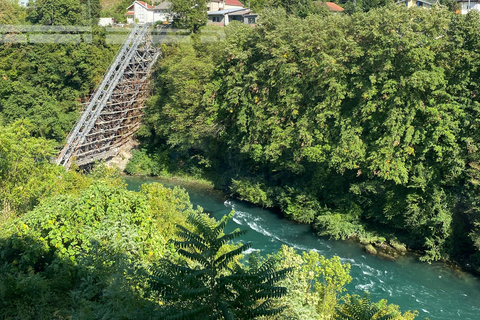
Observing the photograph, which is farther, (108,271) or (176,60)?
(176,60)

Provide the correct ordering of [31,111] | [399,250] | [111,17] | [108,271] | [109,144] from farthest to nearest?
[111,17], [109,144], [31,111], [399,250], [108,271]

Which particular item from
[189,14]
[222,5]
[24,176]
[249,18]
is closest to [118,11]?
[222,5]

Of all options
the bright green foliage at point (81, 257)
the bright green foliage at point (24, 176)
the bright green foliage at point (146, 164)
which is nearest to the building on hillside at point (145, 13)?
the bright green foliage at point (146, 164)

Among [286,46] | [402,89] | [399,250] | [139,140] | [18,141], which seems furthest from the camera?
[139,140]

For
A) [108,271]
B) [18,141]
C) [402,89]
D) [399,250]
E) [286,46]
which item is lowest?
[399,250]

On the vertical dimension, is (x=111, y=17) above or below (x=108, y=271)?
above

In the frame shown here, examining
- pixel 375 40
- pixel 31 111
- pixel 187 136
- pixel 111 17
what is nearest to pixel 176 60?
pixel 187 136

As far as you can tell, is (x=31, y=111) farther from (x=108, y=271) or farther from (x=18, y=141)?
(x=108, y=271)

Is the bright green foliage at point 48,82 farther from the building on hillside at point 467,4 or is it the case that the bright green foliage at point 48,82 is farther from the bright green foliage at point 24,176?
the building on hillside at point 467,4
